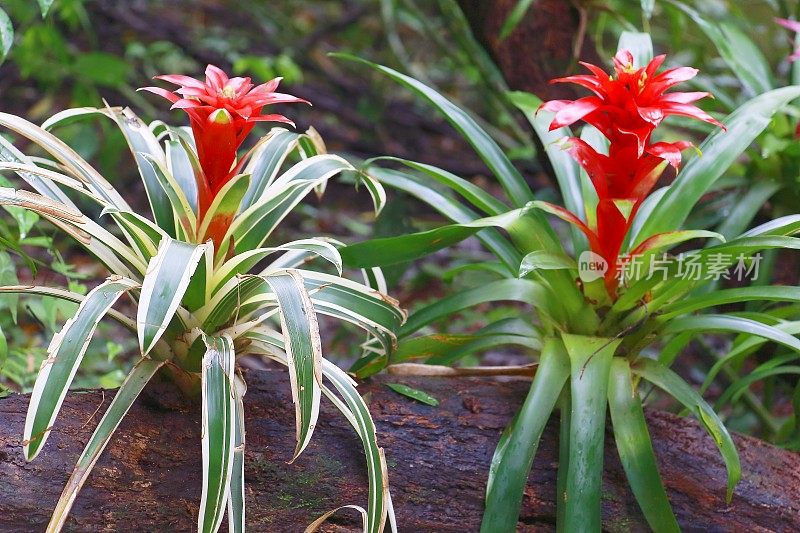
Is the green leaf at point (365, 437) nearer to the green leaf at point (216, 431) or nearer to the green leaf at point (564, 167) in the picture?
the green leaf at point (216, 431)

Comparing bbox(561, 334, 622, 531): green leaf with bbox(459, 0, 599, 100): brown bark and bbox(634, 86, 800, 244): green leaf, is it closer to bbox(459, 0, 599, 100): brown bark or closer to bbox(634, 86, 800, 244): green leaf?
bbox(634, 86, 800, 244): green leaf

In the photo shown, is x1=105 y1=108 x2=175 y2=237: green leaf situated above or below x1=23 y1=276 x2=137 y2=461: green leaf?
above

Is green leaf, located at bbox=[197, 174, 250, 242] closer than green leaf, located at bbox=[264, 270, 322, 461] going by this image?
No

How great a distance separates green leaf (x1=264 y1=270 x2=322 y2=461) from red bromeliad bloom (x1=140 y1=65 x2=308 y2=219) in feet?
0.77

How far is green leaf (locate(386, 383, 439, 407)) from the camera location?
1.38 meters

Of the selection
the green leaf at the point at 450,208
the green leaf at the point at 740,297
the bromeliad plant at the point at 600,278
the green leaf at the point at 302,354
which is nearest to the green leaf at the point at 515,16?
the bromeliad plant at the point at 600,278

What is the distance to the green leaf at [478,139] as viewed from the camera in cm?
152

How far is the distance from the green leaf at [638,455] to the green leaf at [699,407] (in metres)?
0.06

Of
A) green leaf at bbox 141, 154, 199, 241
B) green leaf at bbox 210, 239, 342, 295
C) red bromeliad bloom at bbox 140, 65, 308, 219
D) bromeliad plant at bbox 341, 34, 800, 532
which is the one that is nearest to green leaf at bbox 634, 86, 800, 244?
bromeliad plant at bbox 341, 34, 800, 532

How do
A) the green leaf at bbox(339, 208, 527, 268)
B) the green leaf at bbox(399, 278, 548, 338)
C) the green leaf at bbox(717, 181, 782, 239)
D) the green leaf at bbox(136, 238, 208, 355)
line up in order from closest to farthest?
the green leaf at bbox(136, 238, 208, 355) < the green leaf at bbox(339, 208, 527, 268) < the green leaf at bbox(399, 278, 548, 338) < the green leaf at bbox(717, 181, 782, 239)

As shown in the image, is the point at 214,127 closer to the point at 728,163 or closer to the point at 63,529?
the point at 63,529

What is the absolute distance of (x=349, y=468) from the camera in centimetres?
124

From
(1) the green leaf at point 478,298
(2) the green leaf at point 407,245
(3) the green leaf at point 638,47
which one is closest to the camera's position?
(2) the green leaf at point 407,245

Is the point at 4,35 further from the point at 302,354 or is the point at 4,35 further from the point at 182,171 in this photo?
the point at 302,354
